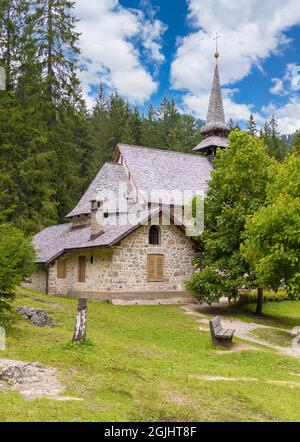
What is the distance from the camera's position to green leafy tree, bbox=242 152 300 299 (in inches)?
626

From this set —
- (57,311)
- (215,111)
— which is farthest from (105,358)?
(215,111)

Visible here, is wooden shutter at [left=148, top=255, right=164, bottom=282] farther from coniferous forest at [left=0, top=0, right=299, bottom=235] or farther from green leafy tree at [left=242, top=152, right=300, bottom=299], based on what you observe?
coniferous forest at [left=0, top=0, right=299, bottom=235]

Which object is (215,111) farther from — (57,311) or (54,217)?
(57,311)

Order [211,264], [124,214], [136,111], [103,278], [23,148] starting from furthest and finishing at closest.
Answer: [136,111], [23,148], [124,214], [103,278], [211,264]

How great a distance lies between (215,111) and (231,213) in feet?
65.8

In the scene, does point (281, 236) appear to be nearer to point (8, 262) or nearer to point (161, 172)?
point (8, 262)

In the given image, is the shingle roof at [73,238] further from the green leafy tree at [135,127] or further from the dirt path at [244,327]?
the green leafy tree at [135,127]

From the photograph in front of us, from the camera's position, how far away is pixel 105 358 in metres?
10.3

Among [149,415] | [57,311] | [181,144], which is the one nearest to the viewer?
[149,415]

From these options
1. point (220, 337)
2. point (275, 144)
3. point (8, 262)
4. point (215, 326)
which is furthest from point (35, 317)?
point (275, 144)

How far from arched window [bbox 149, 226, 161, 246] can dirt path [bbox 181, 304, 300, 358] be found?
3.49 m

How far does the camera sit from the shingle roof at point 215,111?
38.9m

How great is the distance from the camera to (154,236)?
2438cm

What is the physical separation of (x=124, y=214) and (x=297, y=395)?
60.6 feet
